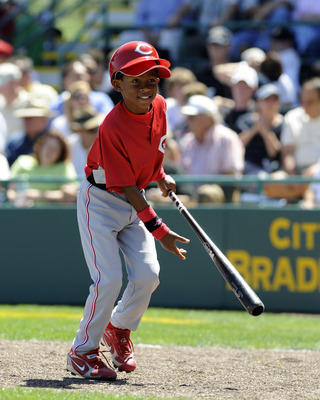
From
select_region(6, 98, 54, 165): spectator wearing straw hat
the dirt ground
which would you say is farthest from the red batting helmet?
select_region(6, 98, 54, 165): spectator wearing straw hat

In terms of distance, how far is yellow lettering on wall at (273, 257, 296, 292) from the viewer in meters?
8.93

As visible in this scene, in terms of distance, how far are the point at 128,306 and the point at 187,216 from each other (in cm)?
71

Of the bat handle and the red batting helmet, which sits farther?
the bat handle

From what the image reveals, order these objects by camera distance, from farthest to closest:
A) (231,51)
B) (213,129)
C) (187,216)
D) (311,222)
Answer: (231,51) < (213,129) < (311,222) < (187,216)

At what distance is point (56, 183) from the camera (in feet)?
30.0

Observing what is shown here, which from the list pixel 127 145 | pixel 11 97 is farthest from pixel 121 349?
pixel 11 97

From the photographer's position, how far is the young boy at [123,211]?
4.94 m

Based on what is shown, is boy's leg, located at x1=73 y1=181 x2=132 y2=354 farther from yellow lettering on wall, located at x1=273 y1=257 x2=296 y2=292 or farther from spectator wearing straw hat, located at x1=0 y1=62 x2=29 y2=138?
spectator wearing straw hat, located at x1=0 y1=62 x2=29 y2=138

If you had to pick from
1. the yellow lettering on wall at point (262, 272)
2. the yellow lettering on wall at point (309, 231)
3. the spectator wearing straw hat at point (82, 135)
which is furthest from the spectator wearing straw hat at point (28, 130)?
the yellow lettering on wall at point (309, 231)

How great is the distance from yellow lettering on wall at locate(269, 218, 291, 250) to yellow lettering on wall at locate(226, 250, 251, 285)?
321mm

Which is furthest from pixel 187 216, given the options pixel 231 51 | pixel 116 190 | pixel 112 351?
pixel 231 51

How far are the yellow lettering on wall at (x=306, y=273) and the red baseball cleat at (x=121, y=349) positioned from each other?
3859 millimetres

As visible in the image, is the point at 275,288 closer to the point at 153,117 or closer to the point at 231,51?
the point at 153,117

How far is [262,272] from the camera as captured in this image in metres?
8.96
